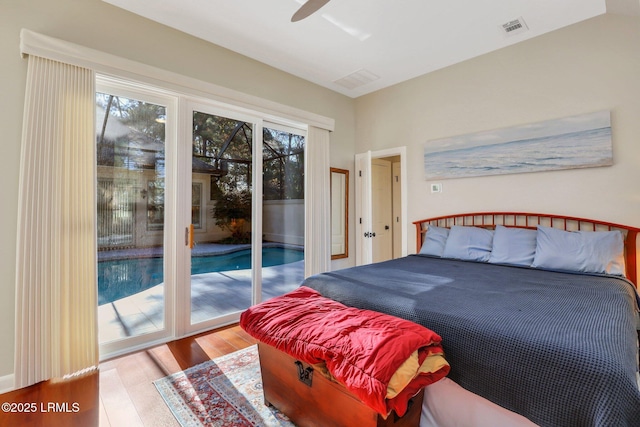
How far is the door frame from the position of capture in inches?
157

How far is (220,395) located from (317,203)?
247cm

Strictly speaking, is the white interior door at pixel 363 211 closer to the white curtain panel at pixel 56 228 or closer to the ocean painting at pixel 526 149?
the ocean painting at pixel 526 149

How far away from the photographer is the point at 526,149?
299 centimetres

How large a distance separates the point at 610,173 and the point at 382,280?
2.22m

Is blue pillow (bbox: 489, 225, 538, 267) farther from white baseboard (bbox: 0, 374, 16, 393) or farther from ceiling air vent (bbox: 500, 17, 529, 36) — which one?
white baseboard (bbox: 0, 374, 16, 393)

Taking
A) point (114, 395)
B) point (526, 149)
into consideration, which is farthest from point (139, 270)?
point (526, 149)

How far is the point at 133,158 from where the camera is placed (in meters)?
2.69

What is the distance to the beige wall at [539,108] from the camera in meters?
2.53

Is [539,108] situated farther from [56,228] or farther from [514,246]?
[56,228]

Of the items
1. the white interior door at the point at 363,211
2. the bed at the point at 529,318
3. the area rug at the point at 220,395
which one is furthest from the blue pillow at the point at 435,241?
the area rug at the point at 220,395

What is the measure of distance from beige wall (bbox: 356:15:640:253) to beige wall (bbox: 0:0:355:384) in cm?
201

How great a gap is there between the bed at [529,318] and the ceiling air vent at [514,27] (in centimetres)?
180

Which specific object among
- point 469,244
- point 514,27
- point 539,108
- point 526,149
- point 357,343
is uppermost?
point 514,27

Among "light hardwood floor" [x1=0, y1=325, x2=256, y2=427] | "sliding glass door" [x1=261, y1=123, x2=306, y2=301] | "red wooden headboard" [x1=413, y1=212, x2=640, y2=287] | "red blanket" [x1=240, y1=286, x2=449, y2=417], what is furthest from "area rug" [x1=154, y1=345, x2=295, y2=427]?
"red wooden headboard" [x1=413, y1=212, x2=640, y2=287]
